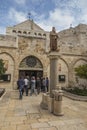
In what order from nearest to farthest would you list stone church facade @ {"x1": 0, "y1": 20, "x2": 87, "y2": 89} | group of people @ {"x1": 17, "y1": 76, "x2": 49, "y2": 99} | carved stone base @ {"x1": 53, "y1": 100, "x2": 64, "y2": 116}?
carved stone base @ {"x1": 53, "y1": 100, "x2": 64, "y2": 116}, group of people @ {"x1": 17, "y1": 76, "x2": 49, "y2": 99}, stone church facade @ {"x1": 0, "y1": 20, "x2": 87, "y2": 89}

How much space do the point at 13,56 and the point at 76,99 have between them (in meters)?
8.71

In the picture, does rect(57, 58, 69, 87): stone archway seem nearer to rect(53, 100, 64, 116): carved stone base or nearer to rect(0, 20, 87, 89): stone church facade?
rect(0, 20, 87, 89): stone church facade

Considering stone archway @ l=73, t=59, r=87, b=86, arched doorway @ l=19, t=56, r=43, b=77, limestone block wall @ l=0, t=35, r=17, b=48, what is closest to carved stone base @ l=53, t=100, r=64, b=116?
arched doorway @ l=19, t=56, r=43, b=77

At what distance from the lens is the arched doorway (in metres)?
16.6

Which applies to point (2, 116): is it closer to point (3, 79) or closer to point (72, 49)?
point (3, 79)

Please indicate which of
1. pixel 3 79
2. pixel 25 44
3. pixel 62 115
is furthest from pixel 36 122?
pixel 25 44

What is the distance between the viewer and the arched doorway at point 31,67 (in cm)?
1658

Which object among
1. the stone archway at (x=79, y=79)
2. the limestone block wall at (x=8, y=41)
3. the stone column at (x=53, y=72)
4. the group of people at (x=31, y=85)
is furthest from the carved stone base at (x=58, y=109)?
the stone archway at (x=79, y=79)

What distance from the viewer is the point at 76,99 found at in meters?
10.9

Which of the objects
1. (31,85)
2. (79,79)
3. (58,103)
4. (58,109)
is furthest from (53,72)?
(79,79)

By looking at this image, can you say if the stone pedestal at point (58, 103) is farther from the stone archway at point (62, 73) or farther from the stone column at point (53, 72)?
the stone archway at point (62, 73)

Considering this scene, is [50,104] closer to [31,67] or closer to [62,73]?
[31,67]

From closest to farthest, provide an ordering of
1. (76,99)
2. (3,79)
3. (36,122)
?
(36,122)
(76,99)
(3,79)

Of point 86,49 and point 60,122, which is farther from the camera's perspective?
point 86,49
